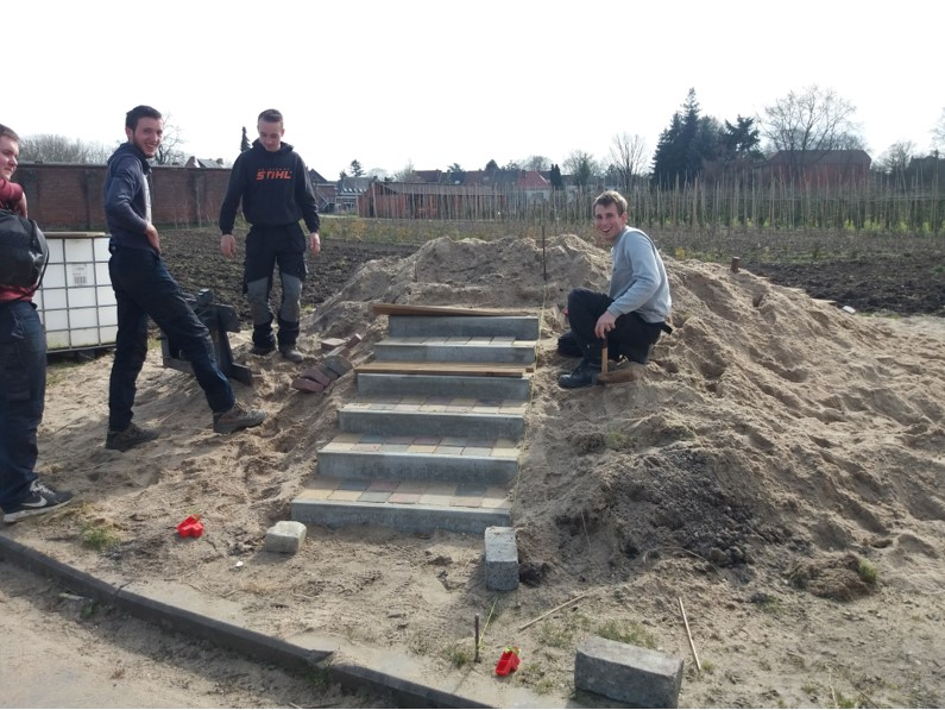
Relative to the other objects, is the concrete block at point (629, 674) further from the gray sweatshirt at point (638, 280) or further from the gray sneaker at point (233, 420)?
the gray sneaker at point (233, 420)

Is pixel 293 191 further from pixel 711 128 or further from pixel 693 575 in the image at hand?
pixel 711 128

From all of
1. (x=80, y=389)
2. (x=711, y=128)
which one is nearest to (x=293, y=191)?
(x=80, y=389)

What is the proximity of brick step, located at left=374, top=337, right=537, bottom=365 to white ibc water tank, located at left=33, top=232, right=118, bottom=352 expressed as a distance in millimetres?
4094

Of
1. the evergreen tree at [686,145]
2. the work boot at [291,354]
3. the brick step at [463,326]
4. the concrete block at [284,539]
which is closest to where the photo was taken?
the concrete block at [284,539]

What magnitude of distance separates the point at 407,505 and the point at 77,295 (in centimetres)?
635

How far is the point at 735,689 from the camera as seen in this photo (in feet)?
10.3

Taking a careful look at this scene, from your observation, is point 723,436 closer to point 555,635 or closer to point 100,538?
point 555,635

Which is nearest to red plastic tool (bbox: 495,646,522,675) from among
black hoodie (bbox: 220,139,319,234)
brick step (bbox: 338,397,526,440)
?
brick step (bbox: 338,397,526,440)

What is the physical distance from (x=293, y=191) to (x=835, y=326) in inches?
215

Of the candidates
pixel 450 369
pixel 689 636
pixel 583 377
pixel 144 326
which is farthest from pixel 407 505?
pixel 144 326

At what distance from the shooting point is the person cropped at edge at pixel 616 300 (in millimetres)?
5457

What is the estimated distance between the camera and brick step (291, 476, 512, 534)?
460 centimetres

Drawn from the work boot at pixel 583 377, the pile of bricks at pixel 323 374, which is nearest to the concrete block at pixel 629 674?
the work boot at pixel 583 377

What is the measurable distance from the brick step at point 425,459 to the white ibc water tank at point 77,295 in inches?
194
